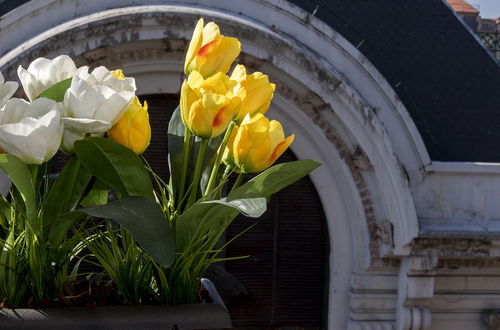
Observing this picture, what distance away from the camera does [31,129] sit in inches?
61.4

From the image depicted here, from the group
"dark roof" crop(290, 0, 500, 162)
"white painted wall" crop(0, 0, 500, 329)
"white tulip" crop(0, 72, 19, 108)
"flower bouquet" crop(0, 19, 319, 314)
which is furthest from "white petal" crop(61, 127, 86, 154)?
"dark roof" crop(290, 0, 500, 162)

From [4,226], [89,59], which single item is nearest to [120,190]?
[4,226]

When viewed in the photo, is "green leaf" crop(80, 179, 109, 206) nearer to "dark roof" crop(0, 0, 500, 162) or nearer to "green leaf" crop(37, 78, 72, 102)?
"green leaf" crop(37, 78, 72, 102)

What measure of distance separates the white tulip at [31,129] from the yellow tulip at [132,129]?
0.45 feet

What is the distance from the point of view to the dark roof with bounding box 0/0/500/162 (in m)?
7.89

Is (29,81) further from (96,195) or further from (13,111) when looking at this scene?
(96,195)

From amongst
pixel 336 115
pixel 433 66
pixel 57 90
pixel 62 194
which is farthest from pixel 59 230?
pixel 433 66

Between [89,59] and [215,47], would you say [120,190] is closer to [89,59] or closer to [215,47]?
[215,47]

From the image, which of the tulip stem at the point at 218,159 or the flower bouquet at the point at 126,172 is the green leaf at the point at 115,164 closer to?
the flower bouquet at the point at 126,172

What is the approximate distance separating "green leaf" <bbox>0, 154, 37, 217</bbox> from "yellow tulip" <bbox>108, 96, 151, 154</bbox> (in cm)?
20

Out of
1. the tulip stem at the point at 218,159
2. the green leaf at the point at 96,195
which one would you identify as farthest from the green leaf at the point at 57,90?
the tulip stem at the point at 218,159

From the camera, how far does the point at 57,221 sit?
169 cm

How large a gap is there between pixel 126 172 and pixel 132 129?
104 mm

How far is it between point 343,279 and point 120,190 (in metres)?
6.23
